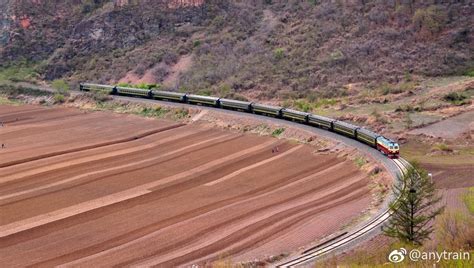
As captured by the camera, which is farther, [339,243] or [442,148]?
[442,148]

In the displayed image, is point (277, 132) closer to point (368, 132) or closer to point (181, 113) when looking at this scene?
point (368, 132)

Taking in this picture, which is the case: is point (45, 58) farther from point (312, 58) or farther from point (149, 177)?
point (149, 177)

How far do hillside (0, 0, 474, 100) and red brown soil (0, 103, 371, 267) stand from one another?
21.9 meters

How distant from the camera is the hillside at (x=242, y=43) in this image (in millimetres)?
76000

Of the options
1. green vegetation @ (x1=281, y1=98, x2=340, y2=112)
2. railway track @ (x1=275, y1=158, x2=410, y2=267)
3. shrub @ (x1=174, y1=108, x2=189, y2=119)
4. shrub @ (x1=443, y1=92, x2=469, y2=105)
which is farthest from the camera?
shrub @ (x1=174, y1=108, x2=189, y2=119)

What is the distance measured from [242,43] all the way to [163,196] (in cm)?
5051

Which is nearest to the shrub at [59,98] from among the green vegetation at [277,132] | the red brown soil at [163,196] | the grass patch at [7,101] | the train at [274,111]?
the train at [274,111]

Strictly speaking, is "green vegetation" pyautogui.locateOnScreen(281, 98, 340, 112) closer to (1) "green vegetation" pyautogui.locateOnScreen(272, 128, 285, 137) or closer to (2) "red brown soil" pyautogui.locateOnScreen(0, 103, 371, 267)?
(1) "green vegetation" pyautogui.locateOnScreen(272, 128, 285, 137)

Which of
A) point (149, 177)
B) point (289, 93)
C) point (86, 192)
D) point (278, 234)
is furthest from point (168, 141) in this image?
point (278, 234)

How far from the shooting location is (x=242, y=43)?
3447 inches

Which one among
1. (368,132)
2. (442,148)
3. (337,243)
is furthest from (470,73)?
(337,243)

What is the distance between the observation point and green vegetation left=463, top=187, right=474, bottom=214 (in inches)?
1303

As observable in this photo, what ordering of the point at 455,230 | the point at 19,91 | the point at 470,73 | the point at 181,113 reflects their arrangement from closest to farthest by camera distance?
the point at 455,230 < the point at 181,113 < the point at 470,73 < the point at 19,91

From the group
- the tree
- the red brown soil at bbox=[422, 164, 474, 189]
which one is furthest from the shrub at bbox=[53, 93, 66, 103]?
the tree
